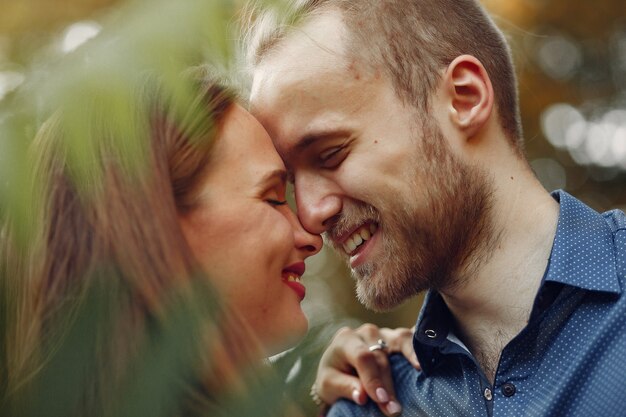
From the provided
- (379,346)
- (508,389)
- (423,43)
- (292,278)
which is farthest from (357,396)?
(423,43)

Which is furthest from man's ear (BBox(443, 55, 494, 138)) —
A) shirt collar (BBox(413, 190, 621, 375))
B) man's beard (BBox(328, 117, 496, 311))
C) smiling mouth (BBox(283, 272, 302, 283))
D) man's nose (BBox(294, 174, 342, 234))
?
smiling mouth (BBox(283, 272, 302, 283))

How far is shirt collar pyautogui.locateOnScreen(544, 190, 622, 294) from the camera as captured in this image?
6.34 feet

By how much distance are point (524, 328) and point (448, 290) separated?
376 millimetres

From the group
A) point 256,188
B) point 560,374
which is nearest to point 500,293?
point 560,374

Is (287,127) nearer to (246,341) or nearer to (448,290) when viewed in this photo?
(448,290)

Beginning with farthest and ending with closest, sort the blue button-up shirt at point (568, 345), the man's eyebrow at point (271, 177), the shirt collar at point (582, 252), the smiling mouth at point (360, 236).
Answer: the smiling mouth at point (360, 236) → the shirt collar at point (582, 252) → the blue button-up shirt at point (568, 345) → the man's eyebrow at point (271, 177)

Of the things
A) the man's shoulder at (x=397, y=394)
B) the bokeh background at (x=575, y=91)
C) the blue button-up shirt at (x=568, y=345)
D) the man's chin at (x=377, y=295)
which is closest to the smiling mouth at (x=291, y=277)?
the man's chin at (x=377, y=295)

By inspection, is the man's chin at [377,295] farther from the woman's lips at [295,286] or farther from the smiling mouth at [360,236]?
the woman's lips at [295,286]

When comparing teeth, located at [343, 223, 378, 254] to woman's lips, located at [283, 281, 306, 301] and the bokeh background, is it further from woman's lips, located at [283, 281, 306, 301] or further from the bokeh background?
the bokeh background

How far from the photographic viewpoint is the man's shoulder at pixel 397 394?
247 cm

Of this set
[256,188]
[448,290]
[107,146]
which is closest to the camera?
[107,146]

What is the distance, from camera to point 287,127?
2213 mm

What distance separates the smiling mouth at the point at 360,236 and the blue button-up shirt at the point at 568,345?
38 centimetres

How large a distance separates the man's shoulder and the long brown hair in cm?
168
